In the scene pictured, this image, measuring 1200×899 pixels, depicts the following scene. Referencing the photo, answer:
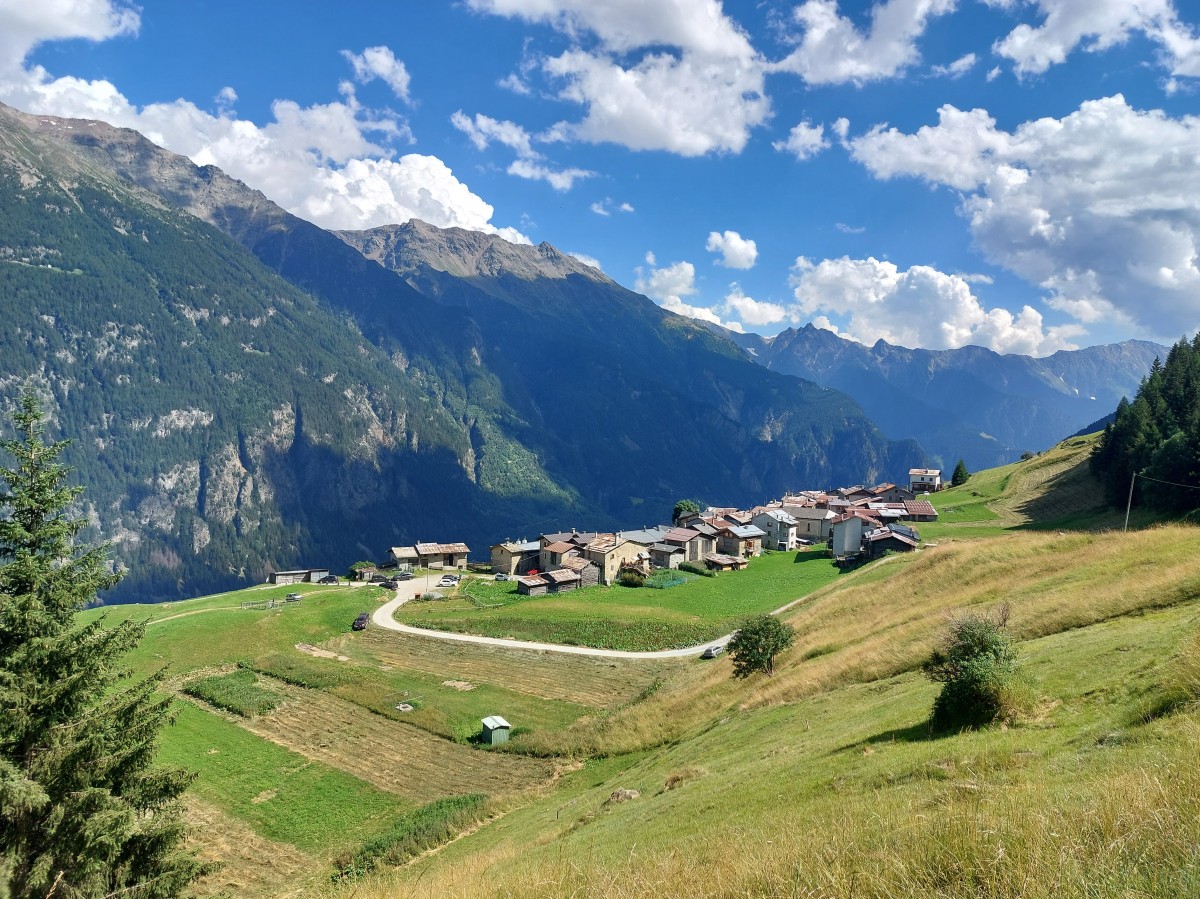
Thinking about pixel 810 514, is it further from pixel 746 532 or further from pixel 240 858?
pixel 240 858

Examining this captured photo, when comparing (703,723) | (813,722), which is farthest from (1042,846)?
(703,723)

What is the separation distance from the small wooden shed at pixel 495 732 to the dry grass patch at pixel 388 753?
1243 millimetres

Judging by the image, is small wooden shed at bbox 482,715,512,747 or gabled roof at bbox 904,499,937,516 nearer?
small wooden shed at bbox 482,715,512,747

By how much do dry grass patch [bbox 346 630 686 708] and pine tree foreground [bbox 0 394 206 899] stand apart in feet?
112

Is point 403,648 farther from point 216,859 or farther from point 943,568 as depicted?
point 943,568

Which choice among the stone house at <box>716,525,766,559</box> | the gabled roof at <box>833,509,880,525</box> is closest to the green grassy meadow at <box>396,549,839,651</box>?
the stone house at <box>716,525,766,559</box>

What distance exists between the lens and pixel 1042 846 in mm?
5031

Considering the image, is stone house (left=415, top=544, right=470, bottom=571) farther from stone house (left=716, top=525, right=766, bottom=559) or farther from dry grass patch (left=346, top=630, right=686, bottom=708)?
dry grass patch (left=346, top=630, right=686, bottom=708)

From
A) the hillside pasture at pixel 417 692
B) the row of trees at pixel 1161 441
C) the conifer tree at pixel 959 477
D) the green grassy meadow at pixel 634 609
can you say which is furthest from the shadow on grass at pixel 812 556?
the hillside pasture at pixel 417 692

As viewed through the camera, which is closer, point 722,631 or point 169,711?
point 169,711

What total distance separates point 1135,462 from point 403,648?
88589mm

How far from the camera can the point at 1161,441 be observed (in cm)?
6656

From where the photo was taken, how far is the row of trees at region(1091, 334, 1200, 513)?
6081 cm

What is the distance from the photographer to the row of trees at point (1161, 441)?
200 ft
